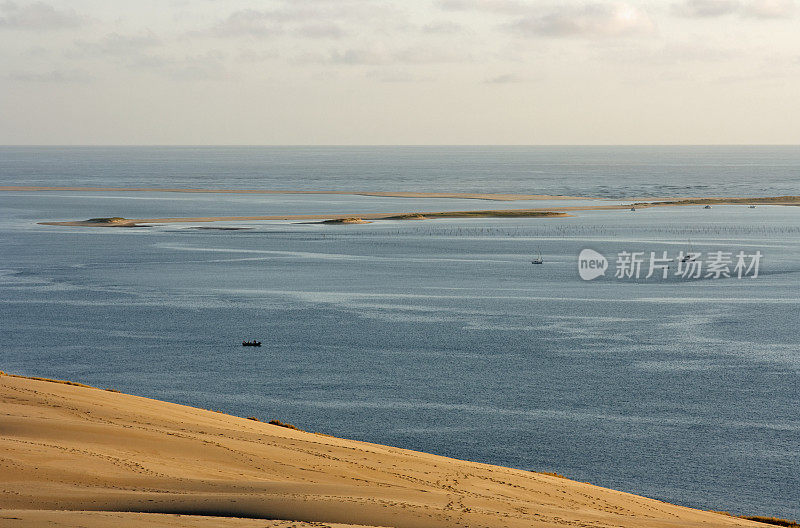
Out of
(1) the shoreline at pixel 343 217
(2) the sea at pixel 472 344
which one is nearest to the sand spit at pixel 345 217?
(1) the shoreline at pixel 343 217

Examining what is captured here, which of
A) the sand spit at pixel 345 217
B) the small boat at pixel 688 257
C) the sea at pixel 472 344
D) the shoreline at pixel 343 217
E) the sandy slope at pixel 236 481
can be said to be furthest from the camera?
the shoreline at pixel 343 217

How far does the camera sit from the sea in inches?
1751

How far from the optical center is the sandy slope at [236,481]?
81.6 ft

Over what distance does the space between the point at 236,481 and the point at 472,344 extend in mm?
40628

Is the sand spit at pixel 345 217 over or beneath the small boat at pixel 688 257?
over

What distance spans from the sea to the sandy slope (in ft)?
27.9

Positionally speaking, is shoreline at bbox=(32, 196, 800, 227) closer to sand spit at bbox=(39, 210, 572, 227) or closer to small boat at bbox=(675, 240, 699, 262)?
sand spit at bbox=(39, 210, 572, 227)

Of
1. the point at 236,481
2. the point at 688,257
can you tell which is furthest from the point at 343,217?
the point at 236,481

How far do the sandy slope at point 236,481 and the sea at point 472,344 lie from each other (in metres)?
8.52

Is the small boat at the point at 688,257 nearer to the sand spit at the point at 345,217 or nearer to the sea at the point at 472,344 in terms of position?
the sea at the point at 472,344

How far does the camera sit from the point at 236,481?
28500 millimetres

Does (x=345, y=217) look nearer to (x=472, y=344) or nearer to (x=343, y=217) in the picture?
(x=343, y=217)

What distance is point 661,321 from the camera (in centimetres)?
7775

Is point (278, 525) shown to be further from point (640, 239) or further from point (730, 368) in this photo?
point (640, 239)
